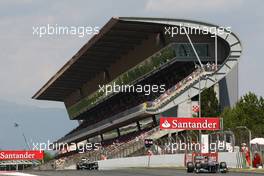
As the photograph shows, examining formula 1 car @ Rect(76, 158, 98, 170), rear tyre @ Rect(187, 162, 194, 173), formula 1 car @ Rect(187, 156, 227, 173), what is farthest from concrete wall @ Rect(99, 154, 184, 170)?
formula 1 car @ Rect(187, 156, 227, 173)

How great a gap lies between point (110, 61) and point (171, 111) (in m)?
25.2

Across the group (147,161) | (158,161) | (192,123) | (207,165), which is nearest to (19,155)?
(147,161)

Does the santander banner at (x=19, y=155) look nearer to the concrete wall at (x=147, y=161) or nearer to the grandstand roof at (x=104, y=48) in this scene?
the concrete wall at (x=147, y=161)

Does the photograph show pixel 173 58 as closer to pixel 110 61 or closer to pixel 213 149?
pixel 110 61

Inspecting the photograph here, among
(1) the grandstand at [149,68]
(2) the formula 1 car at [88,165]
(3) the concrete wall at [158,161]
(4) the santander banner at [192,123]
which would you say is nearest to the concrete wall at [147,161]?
(3) the concrete wall at [158,161]

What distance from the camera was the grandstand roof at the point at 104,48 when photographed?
81125mm

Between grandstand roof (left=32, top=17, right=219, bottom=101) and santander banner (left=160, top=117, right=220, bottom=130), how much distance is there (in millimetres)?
19828

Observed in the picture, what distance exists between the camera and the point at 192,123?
60.6 m

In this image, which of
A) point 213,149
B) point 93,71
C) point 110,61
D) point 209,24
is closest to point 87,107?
point 93,71

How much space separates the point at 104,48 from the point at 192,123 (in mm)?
35753

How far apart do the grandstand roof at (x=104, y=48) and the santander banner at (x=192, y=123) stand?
65.1 ft

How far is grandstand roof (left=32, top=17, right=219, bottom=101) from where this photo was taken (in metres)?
81.1

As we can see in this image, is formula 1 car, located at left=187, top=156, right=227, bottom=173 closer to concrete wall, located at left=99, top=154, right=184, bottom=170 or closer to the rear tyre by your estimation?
the rear tyre

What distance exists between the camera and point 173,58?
82875 millimetres
